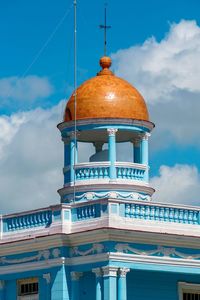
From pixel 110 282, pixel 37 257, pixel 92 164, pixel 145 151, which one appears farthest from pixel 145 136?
pixel 110 282

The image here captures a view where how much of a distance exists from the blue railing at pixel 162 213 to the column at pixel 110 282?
1628 millimetres

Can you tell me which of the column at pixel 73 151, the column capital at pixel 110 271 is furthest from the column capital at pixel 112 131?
the column capital at pixel 110 271

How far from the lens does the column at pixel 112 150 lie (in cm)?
3125

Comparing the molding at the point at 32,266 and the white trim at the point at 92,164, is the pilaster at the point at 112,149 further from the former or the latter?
the molding at the point at 32,266

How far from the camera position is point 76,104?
3228 centimetres

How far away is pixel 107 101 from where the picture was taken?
105ft

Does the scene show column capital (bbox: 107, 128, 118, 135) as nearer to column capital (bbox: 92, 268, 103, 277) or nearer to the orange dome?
the orange dome

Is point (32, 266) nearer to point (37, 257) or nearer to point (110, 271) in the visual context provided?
Result: point (37, 257)

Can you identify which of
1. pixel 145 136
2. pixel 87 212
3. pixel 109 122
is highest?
pixel 109 122

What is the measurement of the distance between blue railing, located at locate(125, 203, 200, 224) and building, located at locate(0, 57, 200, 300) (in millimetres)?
27

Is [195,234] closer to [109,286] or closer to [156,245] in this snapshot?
[156,245]

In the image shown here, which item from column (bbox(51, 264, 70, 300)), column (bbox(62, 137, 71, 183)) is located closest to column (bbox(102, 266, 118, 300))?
column (bbox(51, 264, 70, 300))

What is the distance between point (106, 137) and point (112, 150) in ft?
5.42

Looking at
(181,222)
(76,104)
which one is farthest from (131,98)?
(181,222)
